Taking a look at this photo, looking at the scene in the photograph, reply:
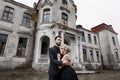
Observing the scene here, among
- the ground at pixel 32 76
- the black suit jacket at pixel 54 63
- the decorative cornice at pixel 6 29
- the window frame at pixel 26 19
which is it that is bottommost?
the ground at pixel 32 76

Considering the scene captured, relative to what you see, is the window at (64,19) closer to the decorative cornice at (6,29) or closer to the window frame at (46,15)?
the window frame at (46,15)

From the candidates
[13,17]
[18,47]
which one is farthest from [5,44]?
[13,17]

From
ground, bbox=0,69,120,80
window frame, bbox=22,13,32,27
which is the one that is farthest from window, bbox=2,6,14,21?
ground, bbox=0,69,120,80

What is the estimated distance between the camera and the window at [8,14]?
45.6 ft

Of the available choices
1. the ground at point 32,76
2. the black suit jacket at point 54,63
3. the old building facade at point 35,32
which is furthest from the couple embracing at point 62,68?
the old building facade at point 35,32

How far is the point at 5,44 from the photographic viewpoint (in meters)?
13.1

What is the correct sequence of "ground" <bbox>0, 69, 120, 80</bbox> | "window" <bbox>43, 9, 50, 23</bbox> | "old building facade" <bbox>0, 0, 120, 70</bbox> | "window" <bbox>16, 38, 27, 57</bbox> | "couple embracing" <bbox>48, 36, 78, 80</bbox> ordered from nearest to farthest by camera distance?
"couple embracing" <bbox>48, 36, 78, 80</bbox>
"ground" <bbox>0, 69, 120, 80</bbox>
"old building facade" <bbox>0, 0, 120, 70</bbox>
"window" <bbox>16, 38, 27, 57</bbox>
"window" <bbox>43, 9, 50, 23</bbox>

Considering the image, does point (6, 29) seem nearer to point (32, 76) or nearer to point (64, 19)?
point (32, 76)

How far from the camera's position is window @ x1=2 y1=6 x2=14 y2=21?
45.6 feet

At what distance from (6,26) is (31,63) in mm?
6164

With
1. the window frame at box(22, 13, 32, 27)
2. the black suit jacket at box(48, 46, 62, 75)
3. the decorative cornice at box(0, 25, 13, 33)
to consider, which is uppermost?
the window frame at box(22, 13, 32, 27)

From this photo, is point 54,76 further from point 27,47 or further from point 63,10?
point 63,10

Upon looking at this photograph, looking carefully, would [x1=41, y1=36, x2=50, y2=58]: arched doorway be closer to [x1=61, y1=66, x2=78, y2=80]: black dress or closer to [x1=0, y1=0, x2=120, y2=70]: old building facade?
[x1=0, y1=0, x2=120, y2=70]: old building facade

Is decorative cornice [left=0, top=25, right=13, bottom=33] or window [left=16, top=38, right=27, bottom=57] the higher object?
decorative cornice [left=0, top=25, right=13, bottom=33]
